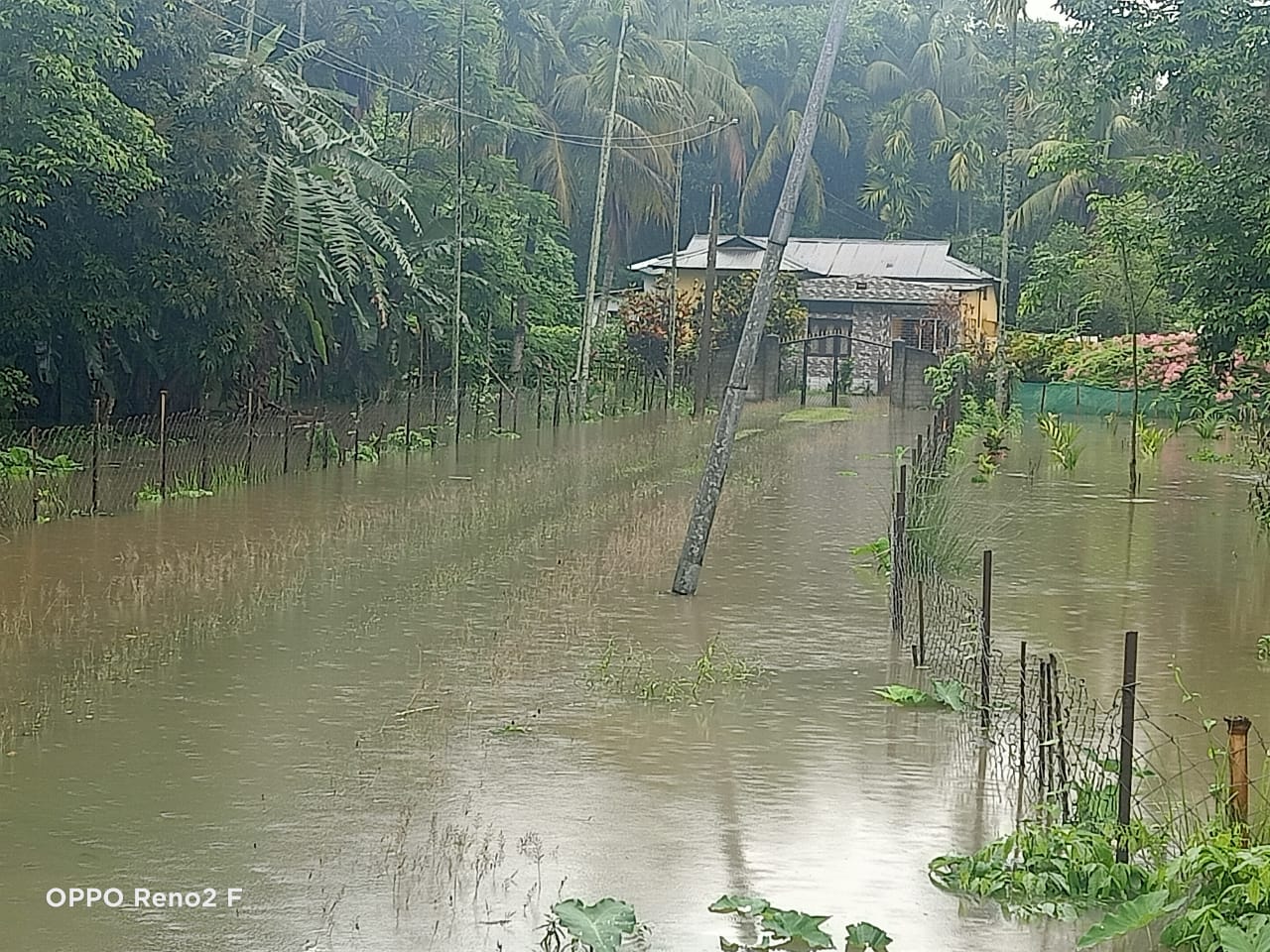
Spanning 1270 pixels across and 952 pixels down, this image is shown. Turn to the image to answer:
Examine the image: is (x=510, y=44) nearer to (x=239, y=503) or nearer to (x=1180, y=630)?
(x=239, y=503)

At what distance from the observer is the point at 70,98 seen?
1565 centimetres

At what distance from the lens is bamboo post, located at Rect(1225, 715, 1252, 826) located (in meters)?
5.60

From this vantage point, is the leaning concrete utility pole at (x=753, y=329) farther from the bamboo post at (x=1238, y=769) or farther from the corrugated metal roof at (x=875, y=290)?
the corrugated metal roof at (x=875, y=290)

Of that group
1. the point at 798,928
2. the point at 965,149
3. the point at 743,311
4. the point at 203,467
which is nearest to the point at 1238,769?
the point at 798,928

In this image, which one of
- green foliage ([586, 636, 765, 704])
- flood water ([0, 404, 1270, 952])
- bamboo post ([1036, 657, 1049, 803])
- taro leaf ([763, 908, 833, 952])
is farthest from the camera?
green foliage ([586, 636, 765, 704])

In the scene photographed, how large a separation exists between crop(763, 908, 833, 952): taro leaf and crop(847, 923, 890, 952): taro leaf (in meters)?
0.07

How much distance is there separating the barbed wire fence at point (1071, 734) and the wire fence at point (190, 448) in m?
7.77

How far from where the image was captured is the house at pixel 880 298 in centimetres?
4741

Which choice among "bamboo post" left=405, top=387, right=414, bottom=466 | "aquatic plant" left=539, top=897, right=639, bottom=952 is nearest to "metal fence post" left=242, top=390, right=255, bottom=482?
"bamboo post" left=405, top=387, right=414, bottom=466

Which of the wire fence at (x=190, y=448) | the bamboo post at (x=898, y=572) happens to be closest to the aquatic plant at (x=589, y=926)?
the bamboo post at (x=898, y=572)

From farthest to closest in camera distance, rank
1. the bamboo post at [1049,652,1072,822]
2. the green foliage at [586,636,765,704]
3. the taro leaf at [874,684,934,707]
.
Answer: the green foliage at [586,636,765,704] < the taro leaf at [874,684,934,707] < the bamboo post at [1049,652,1072,822]

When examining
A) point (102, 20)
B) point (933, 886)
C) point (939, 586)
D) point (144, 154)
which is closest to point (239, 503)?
point (144, 154)

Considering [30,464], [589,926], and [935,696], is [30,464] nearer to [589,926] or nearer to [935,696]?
[935,696]

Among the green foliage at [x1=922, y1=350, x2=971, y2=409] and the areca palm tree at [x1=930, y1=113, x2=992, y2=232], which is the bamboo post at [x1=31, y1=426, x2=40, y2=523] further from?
the areca palm tree at [x1=930, y1=113, x2=992, y2=232]
